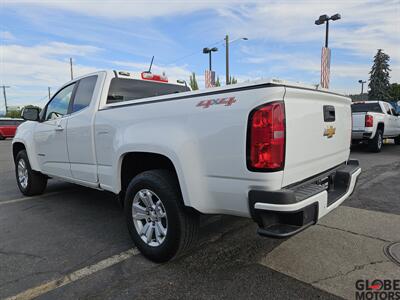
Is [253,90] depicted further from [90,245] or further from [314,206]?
[90,245]

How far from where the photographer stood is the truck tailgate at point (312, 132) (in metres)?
2.53

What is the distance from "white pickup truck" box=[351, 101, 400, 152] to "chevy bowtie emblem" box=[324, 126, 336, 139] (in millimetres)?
8413

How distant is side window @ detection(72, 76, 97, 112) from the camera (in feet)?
14.1

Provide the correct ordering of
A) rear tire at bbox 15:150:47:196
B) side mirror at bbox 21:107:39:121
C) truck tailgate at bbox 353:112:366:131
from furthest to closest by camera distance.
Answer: truck tailgate at bbox 353:112:366:131
rear tire at bbox 15:150:47:196
side mirror at bbox 21:107:39:121

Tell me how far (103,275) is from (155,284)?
0.51 m

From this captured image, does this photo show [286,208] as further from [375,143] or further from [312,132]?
[375,143]

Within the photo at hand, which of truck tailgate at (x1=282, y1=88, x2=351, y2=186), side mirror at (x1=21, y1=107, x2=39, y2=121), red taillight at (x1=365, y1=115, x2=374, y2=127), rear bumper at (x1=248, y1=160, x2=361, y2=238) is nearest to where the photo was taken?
rear bumper at (x1=248, y1=160, x2=361, y2=238)

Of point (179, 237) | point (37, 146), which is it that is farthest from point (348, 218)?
point (37, 146)

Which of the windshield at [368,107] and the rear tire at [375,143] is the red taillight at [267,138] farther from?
the windshield at [368,107]

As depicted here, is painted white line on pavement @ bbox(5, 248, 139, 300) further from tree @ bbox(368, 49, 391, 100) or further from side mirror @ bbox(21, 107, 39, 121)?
tree @ bbox(368, 49, 391, 100)

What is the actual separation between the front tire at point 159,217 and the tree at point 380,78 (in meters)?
52.6

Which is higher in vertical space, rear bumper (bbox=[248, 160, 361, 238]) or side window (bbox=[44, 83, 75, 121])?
side window (bbox=[44, 83, 75, 121])

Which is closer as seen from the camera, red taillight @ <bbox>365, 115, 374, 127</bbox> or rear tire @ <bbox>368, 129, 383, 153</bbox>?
red taillight @ <bbox>365, 115, 374, 127</bbox>

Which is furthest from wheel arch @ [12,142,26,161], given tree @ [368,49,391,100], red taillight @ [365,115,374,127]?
tree @ [368,49,391,100]
